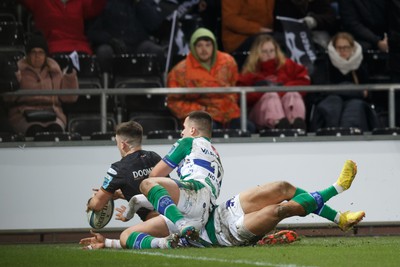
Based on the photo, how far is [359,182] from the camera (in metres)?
14.2

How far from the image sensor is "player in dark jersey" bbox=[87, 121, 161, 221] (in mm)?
11016

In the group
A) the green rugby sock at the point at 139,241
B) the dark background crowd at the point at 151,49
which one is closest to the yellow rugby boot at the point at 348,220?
the green rugby sock at the point at 139,241

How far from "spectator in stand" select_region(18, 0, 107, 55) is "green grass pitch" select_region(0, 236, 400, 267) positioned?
17.9ft

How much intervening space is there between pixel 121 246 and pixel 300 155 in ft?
13.8

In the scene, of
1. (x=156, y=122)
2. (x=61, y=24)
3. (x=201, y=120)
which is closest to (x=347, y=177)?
(x=201, y=120)

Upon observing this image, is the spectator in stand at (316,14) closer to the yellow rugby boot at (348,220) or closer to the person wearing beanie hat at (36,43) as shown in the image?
the person wearing beanie hat at (36,43)

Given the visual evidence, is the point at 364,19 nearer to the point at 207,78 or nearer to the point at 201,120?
the point at 207,78

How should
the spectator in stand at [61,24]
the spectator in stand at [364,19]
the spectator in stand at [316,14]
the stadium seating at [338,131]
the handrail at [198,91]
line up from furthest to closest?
1. the spectator in stand at [316,14]
2. the spectator in stand at [364,19]
3. the spectator in stand at [61,24]
4. the stadium seating at [338,131]
5. the handrail at [198,91]

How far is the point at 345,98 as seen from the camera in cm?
1548

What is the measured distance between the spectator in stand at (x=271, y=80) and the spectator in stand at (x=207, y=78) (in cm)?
29

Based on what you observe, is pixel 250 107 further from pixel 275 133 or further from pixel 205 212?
pixel 205 212

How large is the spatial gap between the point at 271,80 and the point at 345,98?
1.02 metres

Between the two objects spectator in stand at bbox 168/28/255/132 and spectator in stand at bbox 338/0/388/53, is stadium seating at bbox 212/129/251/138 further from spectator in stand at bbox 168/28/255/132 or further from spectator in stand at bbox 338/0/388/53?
spectator in stand at bbox 338/0/388/53

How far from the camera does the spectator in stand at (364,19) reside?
A: 656 inches
